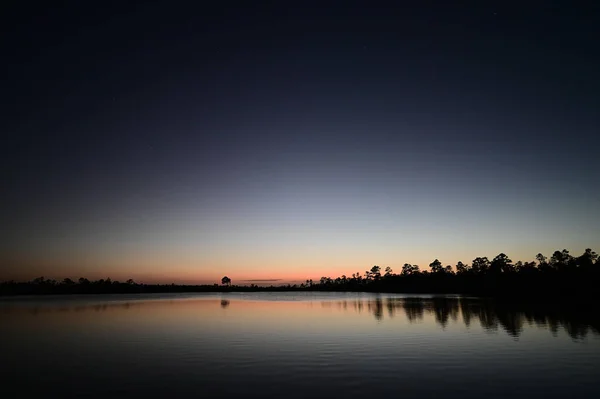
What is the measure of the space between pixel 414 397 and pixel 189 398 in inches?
410

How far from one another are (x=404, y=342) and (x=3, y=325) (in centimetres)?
5171

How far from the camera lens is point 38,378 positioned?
23125 millimetres

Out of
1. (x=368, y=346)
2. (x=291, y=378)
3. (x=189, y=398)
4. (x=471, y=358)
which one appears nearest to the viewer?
(x=189, y=398)

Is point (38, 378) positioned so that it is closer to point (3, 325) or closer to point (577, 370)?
point (577, 370)

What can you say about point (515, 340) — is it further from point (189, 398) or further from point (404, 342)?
point (189, 398)

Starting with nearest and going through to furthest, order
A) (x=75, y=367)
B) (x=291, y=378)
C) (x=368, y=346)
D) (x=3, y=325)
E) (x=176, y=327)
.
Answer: (x=291, y=378), (x=75, y=367), (x=368, y=346), (x=176, y=327), (x=3, y=325)

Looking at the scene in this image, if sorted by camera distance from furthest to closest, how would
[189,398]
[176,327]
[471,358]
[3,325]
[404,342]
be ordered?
[3,325], [176,327], [404,342], [471,358], [189,398]

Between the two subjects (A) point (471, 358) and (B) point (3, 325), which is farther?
(B) point (3, 325)

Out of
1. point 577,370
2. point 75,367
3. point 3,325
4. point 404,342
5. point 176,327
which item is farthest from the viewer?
point 3,325

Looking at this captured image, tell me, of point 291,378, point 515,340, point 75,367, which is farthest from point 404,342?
point 75,367

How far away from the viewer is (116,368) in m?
25.5

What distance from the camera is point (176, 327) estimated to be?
48812mm

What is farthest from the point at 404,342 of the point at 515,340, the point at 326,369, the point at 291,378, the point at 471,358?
the point at 291,378

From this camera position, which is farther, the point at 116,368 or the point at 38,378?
the point at 116,368
